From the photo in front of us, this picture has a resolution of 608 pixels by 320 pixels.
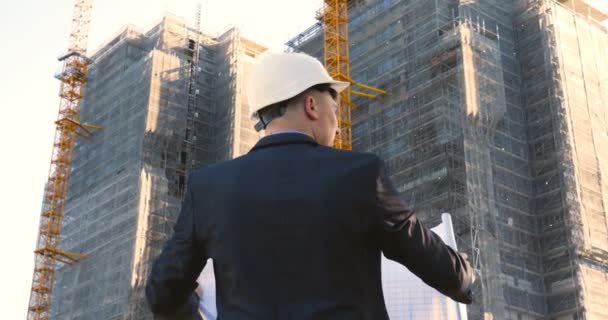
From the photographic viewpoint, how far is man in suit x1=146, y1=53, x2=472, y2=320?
1440 millimetres

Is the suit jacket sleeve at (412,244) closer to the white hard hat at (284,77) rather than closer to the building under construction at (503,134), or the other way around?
the white hard hat at (284,77)

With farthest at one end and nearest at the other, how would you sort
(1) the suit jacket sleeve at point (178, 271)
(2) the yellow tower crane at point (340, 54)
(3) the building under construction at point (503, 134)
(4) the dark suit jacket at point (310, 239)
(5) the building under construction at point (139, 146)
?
(5) the building under construction at point (139, 146) → (2) the yellow tower crane at point (340, 54) → (3) the building under construction at point (503, 134) → (1) the suit jacket sleeve at point (178, 271) → (4) the dark suit jacket at point (310, 239)

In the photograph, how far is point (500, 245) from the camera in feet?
88.5

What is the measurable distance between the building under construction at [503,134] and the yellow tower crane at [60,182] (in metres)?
12.7

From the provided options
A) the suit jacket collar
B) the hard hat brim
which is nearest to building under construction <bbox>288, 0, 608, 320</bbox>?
the hard hat brim

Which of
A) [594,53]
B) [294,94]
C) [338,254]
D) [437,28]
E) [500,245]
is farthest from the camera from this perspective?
[594,53]

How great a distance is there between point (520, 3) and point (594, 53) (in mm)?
3105

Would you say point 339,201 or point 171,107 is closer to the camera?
point 339,201

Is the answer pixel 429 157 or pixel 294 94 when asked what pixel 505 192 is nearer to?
pixel 429 157

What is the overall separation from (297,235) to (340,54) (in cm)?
3174

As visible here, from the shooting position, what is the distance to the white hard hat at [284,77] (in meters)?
1.60

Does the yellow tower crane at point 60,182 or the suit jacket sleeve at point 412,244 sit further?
the yellow tower crane at point 60,182

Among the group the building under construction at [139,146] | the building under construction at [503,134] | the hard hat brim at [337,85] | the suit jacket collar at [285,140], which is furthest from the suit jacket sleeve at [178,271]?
the building under construction at [139,146]

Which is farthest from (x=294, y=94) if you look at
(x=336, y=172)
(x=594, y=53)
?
(x=594, y=53)
